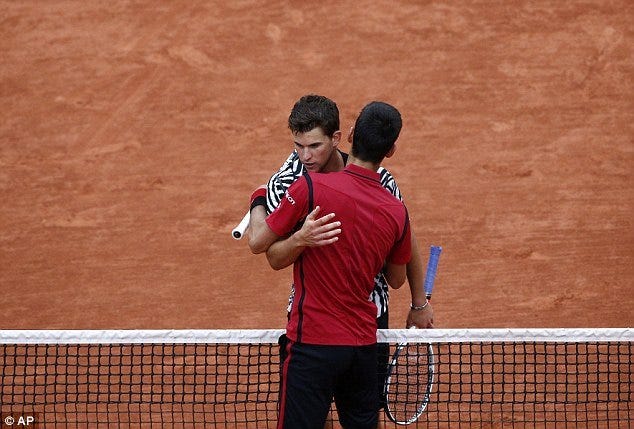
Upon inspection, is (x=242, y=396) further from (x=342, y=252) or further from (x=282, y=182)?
(x=342, y=252)

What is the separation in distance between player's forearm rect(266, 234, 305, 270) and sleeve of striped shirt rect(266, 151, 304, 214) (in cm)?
31

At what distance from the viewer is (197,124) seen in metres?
10.8

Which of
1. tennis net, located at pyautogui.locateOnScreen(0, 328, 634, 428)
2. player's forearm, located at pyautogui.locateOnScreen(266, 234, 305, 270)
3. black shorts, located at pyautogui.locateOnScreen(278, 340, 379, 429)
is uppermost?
player's forearm, located at pyautogui.locateOnScreen(266, 234, 305, 270)

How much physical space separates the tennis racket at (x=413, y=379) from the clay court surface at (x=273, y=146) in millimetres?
2682

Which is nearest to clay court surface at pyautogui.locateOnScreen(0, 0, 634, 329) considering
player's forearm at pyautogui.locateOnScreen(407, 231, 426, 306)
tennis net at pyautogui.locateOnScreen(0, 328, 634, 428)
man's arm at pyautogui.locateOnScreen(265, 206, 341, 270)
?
tennis net at pyautogui.locateOnScreen(0, 328, 634, 428)

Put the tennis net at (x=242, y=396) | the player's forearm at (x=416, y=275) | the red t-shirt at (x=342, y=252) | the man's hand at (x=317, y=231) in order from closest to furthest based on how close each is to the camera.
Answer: the man's hand at (x=317, y=231) → the red t-shirt at (x=342, y=252) → the player's forearm at (x=416, y=275) → the tennis net at (x=242, y=396)

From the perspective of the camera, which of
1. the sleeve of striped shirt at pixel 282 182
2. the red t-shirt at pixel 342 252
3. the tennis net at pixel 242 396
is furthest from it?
the tennis net at pixel 242 396

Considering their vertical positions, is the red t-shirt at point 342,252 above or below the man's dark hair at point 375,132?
below

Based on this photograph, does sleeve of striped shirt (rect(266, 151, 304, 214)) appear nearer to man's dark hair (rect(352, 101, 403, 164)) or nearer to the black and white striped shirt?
the black and white striped shirt

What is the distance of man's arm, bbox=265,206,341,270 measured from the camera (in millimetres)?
4328

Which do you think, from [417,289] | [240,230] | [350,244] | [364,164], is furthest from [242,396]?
[364,164]

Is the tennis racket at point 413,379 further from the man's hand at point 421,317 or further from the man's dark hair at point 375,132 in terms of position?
the man's dark hair at point 375,132

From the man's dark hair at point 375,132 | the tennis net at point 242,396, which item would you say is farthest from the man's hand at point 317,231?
the tennis net at point 242,396

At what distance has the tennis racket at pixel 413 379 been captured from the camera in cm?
568
